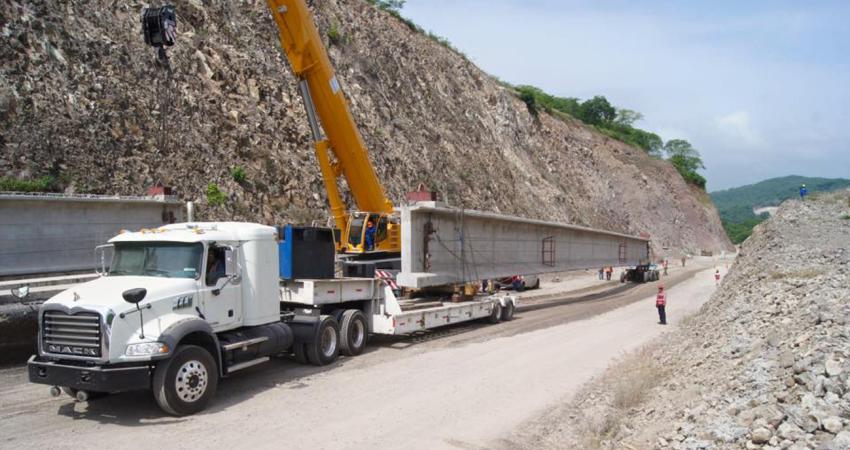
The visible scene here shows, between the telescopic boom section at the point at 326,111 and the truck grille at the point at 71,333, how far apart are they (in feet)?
30.2

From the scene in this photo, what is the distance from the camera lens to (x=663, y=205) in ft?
226

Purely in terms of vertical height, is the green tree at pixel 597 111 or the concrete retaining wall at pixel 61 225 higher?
the green tree at pixel 597 111

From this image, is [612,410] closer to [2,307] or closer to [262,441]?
[262,441]

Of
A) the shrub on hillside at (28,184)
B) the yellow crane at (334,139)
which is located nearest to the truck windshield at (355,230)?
the yellow crane at (334,139)

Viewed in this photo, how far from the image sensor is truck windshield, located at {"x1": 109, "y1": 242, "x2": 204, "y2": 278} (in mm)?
9727

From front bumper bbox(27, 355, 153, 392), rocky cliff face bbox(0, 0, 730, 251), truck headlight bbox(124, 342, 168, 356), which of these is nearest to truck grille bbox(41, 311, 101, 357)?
front bumper bbox(27, 355, 153, 392)

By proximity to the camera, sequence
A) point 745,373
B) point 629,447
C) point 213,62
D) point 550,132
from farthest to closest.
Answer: point 550,132 → point 213,62 → point 745,373 → point 629,447

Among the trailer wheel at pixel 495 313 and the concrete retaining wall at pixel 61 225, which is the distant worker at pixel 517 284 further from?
the concrete retaining wall at pixel 61 225

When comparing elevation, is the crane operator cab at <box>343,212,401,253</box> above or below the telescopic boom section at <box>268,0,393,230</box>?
below

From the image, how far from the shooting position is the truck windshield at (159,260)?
383 inches

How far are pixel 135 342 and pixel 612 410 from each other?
22.1ft

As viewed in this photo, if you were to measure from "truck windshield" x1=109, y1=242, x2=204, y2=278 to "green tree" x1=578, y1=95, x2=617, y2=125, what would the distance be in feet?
300

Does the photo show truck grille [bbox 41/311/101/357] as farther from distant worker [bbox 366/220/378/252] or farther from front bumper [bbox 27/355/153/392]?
distant worker [bbox 366/220/378/252]

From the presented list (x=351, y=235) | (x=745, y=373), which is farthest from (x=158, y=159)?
(x=745, y=373)
